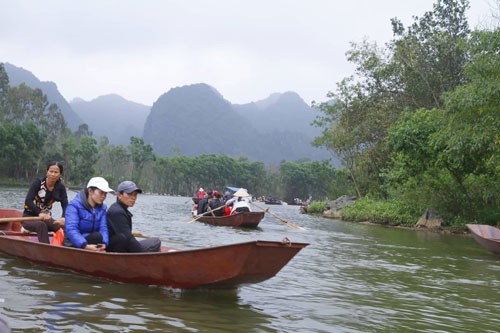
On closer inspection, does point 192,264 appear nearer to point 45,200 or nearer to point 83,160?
point 45,200

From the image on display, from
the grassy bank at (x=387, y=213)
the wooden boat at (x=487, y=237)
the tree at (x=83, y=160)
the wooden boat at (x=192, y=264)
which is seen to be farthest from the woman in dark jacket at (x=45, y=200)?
the tree at (x=83, y=160)

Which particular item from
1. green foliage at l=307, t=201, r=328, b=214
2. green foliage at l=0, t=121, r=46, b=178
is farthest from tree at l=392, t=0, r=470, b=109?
green foliage at l=0, t=121, r=46, b=178

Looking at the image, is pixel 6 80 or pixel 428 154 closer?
pixel 428 154

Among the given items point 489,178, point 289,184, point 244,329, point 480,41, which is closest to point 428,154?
point 489,178

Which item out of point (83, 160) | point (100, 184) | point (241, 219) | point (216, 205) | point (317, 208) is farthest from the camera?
point (83, 160)

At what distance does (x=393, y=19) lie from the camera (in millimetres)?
32625

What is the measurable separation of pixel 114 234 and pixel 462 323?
178 inches

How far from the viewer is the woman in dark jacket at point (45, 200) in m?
8.14

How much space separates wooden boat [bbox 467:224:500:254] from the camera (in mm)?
12891

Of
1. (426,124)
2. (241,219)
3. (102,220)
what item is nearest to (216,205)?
(241,219)

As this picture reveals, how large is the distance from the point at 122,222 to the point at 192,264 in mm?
1311

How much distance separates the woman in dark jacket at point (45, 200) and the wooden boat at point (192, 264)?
0.96 metres

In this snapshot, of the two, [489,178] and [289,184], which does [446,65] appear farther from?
[289,184]

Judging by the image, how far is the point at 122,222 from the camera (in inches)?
269
